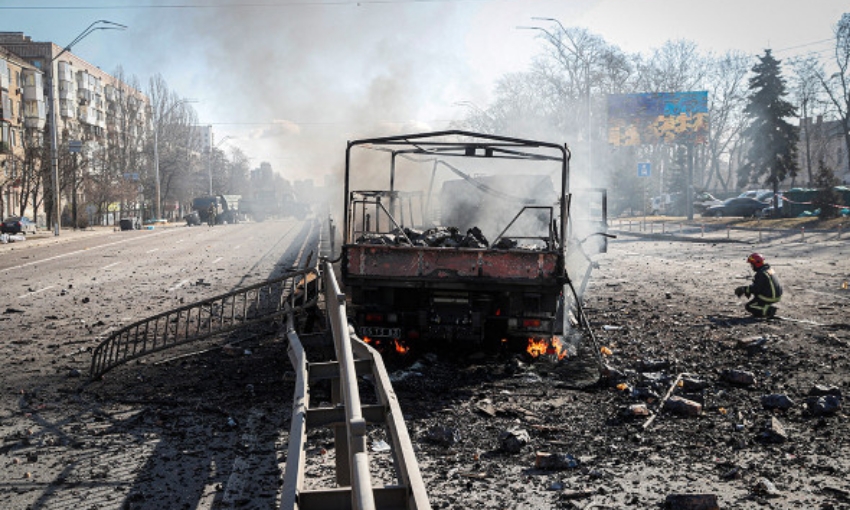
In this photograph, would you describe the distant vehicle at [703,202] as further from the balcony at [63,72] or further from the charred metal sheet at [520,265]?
the balcony at [63,72]

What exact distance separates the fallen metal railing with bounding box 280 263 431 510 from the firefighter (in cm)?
766

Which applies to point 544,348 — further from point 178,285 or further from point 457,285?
point 178,285

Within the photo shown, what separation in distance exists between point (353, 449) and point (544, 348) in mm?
5717

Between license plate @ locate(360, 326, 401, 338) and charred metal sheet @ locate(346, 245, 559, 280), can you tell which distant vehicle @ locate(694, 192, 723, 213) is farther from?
license plate @ locate(360, 326, 401, 338)

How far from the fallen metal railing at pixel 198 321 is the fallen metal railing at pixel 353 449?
3.12 meters

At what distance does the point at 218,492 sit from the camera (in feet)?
14.7

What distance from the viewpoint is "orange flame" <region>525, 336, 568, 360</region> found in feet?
27.9

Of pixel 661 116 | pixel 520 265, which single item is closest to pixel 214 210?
pixel 661 116

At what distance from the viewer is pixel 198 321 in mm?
8820

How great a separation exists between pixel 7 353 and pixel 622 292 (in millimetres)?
10437

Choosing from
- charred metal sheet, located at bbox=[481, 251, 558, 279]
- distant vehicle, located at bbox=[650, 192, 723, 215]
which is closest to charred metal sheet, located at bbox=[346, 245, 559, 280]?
charred metal sheet, located at bbox=[481, 251, 558, 279]

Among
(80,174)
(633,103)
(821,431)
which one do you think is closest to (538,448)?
(821,431)

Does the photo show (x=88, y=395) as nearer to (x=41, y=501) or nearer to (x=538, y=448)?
(x=41, y=501)

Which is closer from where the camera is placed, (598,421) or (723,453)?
(723,453)
